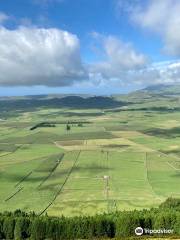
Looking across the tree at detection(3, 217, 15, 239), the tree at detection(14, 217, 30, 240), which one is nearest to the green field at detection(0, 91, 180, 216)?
the tree at detection(14, 217, 30, 240)

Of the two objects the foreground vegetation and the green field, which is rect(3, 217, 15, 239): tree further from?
the green field

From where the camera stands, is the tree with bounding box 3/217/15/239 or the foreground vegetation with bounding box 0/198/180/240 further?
the tree with bounding box 3/217/15/239

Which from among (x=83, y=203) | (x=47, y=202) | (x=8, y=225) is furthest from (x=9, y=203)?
(x=8, y=225)

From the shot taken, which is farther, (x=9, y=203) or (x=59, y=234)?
(x=9, y=203)

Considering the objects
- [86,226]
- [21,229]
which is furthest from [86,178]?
→ [86,226]

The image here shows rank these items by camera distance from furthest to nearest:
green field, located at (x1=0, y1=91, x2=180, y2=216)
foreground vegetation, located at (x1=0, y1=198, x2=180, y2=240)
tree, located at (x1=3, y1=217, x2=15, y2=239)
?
green field, located at (x1=0, y1=91, x2=180, y2=216)
tree, located at (x1=3, y1=217, x2=15, y2=239)
foreground vegetation, located at (x1=0, y1=198, x2=180, y2=240)

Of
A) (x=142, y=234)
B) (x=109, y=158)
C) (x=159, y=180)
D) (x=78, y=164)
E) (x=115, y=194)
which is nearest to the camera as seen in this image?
(x=142, y=234)

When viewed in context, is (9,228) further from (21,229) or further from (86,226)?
(86,226)

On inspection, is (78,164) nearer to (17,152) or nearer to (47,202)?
(17,152)

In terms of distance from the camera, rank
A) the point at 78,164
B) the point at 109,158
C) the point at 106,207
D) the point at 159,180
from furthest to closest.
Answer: the point at 109,158 → the point at 78,164 → the point at 159,180 → the point at 106,207
